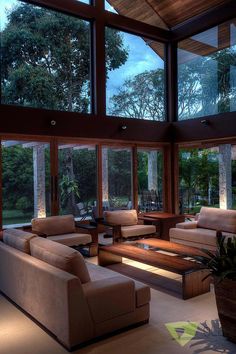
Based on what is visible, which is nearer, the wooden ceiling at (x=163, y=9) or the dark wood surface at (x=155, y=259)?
the dark wood surface at (x=155, y=259)

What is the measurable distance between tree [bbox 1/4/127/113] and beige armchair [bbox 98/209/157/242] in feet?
8.71

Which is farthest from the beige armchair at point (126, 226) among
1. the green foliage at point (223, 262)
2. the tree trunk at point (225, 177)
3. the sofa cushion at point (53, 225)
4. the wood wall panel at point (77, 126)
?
the green foliage at point (223, 262)

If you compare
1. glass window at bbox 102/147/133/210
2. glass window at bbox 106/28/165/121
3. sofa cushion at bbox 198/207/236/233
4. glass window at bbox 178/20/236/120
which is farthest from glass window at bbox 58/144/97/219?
glass window at bbox 178/20/236/120

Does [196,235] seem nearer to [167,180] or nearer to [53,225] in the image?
[53,225]

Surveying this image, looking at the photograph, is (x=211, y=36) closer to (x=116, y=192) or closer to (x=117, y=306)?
(x=116, y=192)

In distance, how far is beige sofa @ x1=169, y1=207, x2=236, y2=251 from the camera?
5.81 meters

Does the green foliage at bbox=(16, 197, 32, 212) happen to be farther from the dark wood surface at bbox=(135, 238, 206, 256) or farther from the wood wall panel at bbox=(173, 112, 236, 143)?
the wood wall panel at bbox=(173, 112, 236, 143)

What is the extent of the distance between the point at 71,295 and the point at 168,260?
1.92 m

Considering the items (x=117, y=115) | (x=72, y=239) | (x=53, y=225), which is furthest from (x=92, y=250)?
(x=117, y=115)

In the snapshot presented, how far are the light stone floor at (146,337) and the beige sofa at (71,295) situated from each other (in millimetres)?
93

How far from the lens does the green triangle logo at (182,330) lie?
118 inches

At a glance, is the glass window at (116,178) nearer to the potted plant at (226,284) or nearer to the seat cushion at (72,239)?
the seat cushion at (72,239)

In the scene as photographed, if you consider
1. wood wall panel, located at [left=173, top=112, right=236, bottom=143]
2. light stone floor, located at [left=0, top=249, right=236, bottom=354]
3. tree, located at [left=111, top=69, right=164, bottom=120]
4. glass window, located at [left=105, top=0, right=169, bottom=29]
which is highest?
glass window, located at [left=105, top=0, right=169, bottom=29]

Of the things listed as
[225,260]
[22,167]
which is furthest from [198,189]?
[225,260]
